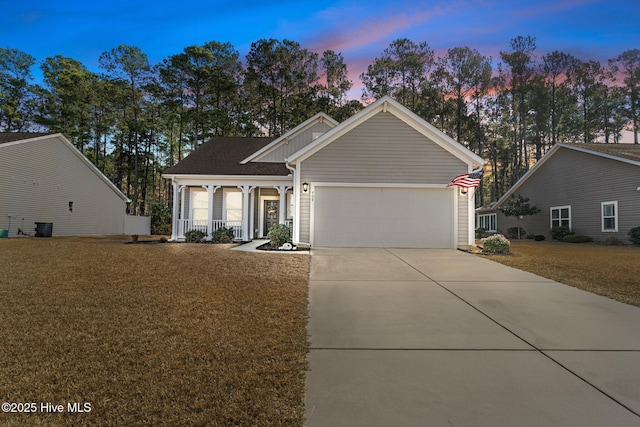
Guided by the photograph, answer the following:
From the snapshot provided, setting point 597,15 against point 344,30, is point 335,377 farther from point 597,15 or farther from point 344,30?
point 597,15

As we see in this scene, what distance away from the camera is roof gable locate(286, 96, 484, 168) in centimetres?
1202

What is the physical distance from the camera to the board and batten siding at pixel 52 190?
1706 centimetres

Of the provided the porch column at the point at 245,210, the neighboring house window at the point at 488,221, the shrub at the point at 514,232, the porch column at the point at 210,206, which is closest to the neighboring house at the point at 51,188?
the porch column at the point at 210,206

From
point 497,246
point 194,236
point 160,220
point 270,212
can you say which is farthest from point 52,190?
point 497,246

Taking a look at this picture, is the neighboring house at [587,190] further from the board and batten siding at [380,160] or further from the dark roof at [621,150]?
the board and batten siding at [380,160]

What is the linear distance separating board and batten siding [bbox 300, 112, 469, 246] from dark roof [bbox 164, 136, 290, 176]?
387cm

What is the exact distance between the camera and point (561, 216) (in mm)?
20391

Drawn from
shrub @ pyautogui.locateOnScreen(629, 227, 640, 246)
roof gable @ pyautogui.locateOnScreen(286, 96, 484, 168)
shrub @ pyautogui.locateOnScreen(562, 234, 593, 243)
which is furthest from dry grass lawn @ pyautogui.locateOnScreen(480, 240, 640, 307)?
shrub @ pyautogui.locateOnScreen(562, 234, 593, 243)

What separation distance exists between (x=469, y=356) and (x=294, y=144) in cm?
1538

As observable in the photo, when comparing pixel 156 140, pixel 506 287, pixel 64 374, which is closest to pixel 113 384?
pixel 64 374

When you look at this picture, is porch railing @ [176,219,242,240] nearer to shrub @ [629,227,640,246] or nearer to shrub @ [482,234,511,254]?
shrub @ [482,234,511,254]

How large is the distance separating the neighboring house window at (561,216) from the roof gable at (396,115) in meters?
11.9

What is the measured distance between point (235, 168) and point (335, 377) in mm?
14395

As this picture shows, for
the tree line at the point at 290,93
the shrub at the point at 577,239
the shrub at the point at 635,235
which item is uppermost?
the tree line at the point at 290,93
